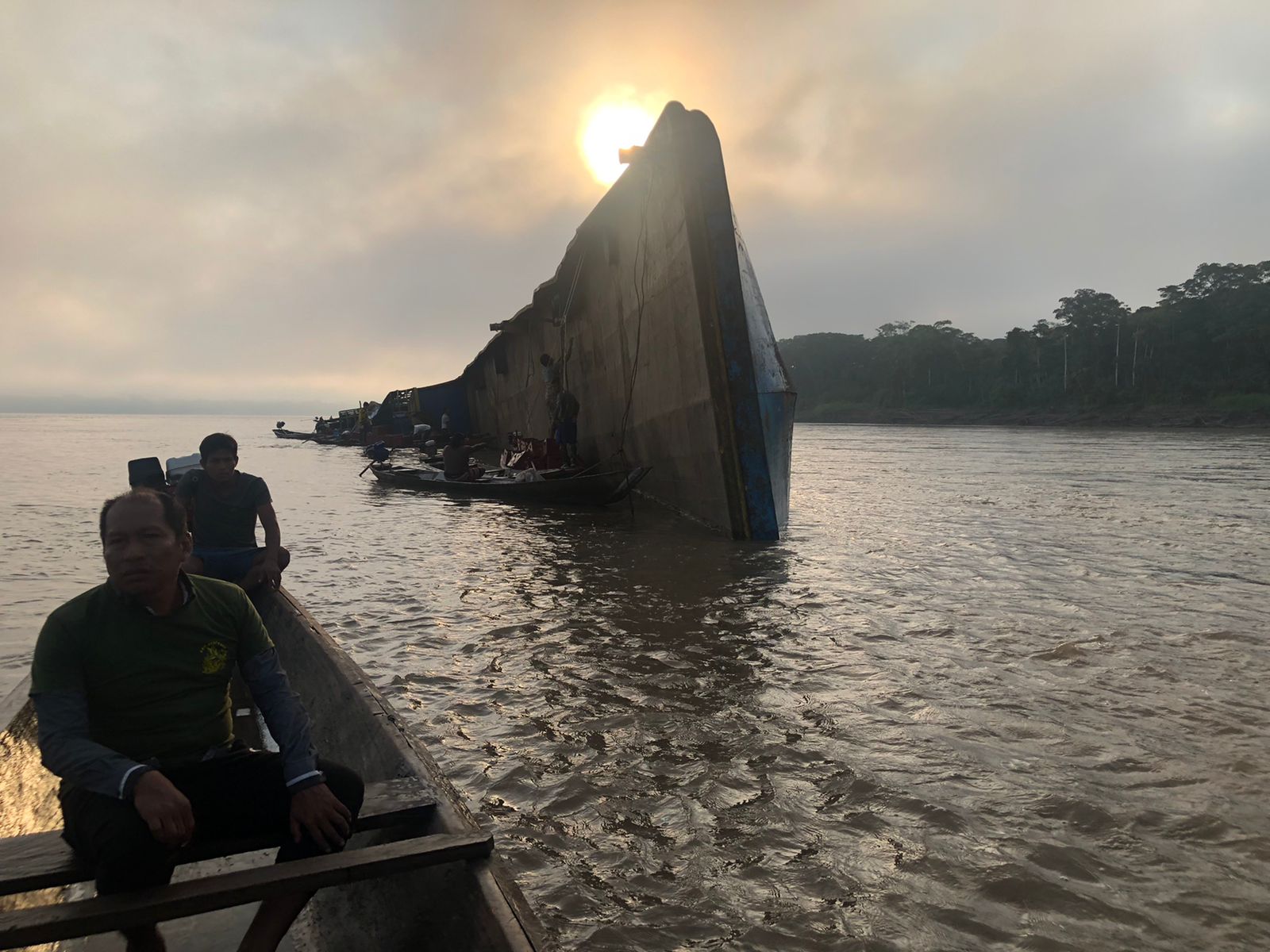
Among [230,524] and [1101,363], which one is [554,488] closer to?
[230,524]

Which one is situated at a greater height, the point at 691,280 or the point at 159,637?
the point at 691,280

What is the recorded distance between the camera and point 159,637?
6.93 ft

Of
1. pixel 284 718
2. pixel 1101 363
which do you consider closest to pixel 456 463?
pixel 284 718

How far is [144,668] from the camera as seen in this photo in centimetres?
209

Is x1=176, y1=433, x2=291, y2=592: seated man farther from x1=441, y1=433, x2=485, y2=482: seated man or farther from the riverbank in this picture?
the riverbank

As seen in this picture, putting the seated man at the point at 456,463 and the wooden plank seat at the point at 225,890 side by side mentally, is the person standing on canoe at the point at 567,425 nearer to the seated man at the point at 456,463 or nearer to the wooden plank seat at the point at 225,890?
the seated man at the point at 456,463

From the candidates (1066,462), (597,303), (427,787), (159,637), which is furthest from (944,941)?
(1066,462)

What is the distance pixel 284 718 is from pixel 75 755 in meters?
0.49

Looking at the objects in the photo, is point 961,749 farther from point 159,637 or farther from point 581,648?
point 159,637

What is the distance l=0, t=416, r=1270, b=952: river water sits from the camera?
8.70 ft

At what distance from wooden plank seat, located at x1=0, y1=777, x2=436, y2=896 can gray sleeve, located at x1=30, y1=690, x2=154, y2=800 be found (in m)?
0.22

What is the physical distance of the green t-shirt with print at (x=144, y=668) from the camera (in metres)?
2.00

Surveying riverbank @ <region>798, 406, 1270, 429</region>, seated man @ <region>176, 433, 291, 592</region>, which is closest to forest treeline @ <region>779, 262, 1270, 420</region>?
riverbank @ <region>798, 406, 1270, 429</region>

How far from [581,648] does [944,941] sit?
349 cm
